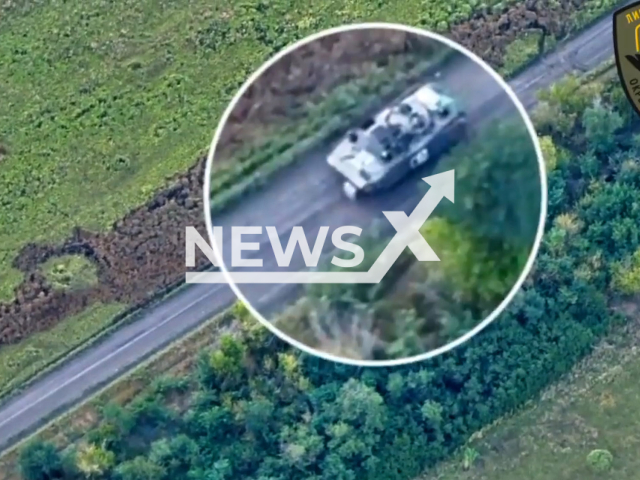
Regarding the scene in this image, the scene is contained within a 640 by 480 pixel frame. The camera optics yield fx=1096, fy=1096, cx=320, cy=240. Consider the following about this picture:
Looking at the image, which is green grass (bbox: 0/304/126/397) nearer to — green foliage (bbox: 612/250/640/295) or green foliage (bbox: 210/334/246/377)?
green foliage (bbox: 210/334/246/377)

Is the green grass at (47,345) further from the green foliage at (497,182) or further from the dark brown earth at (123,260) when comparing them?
the green foliage at (497,182)

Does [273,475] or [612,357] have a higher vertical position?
[273,475]

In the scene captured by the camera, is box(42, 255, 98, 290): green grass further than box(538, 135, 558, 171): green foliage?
Yes

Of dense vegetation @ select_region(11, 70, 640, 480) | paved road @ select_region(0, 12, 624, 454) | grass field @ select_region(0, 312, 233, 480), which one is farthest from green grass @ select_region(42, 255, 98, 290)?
dense vegetation @ select_region(11, 70, 640, 480)

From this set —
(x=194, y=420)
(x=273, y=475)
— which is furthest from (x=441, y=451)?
(x=194, y=420)

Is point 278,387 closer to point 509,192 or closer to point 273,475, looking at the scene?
point 273,475

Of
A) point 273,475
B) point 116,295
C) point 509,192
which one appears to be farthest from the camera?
point 116,295

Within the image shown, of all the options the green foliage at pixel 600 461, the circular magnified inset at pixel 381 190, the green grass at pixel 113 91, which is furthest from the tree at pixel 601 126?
the green foliage at pixel 600 461
